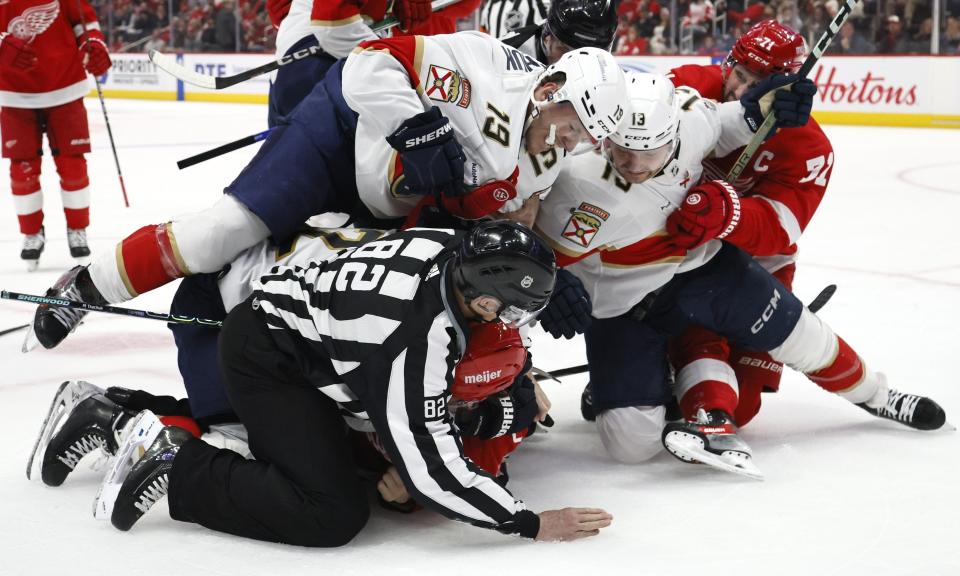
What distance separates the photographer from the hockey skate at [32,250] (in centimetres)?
486

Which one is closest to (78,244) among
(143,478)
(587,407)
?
(587,407)

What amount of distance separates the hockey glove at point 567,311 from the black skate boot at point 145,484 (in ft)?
2.72

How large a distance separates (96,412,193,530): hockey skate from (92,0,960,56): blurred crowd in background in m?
8.46

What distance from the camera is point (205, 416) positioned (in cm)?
253

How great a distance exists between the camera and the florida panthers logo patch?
265 centimetres

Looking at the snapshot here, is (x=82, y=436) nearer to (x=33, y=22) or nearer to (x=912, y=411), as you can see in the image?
(x=912, y=411)

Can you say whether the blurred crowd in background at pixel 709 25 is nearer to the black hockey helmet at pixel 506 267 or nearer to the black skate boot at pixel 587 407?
the black skate boot at pixel 587 407

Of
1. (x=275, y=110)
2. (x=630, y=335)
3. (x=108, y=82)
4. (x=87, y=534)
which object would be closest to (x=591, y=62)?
(x=630, y=335)

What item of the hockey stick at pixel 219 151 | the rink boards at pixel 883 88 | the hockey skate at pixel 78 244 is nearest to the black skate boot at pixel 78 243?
the hockey skate at pixel 78 244

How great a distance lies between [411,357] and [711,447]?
93 cm

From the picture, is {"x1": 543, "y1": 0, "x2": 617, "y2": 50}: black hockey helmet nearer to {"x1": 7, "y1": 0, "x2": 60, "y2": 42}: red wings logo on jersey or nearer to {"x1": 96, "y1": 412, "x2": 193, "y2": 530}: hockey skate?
{"x1": 96, "y1": 412, "x2": 193, "y2": 530}: hockey skate

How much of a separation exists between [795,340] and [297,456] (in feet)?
4.48

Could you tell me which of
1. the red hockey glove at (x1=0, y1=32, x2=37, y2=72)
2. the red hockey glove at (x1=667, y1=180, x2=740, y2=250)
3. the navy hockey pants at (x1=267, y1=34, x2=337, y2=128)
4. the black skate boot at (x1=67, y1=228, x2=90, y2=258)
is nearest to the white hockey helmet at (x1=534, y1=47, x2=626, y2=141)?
the red hockey glove at (x1=667, y1=180, x2=740, y2=250)

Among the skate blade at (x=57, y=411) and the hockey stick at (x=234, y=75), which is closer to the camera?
the skate blade at (x=57, y=411)
